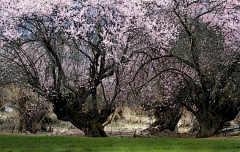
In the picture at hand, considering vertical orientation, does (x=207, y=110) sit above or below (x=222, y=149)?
above

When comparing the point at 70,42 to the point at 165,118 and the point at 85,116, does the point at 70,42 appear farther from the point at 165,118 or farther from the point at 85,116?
the point at 165,118

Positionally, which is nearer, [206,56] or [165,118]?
[206,56]

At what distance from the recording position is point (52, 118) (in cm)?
2667

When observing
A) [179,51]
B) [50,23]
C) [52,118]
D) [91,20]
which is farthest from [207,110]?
[52,118]

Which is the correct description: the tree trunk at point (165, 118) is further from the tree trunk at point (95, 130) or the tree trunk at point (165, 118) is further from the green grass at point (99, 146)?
the green grass at point (99, 146)

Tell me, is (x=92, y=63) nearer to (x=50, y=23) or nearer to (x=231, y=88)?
(x=50, y=23)

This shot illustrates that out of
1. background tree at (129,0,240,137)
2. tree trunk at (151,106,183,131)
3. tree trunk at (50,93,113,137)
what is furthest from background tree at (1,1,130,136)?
tree trunk at (151,106,183,131)

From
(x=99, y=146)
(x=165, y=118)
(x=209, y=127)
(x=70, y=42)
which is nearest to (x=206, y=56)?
(x=209, y=127)

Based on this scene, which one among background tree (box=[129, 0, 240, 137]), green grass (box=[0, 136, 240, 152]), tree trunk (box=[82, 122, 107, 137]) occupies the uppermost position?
background tree (box=[129, 0, 240, 137])

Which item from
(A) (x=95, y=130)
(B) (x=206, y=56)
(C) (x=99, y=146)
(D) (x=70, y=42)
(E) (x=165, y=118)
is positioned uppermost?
(D) (x=70, y=42)

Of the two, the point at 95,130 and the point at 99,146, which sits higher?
the point at 95,130

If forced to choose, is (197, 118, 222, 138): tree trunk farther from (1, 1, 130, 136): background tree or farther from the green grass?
the green grass

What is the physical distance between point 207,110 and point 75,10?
266 inches

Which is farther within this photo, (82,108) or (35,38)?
(82,108)
